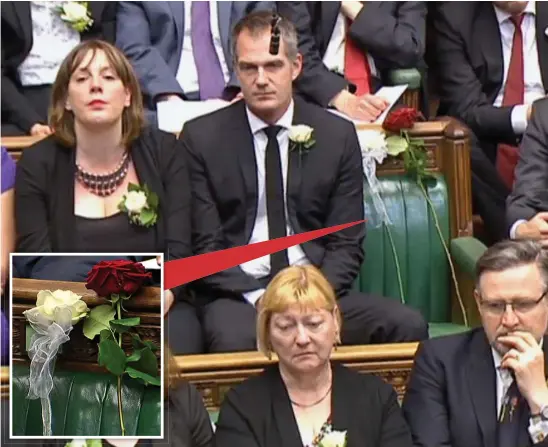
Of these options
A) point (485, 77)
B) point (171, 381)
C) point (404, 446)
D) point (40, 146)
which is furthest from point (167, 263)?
point (485, 77)

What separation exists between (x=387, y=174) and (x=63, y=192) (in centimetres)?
46

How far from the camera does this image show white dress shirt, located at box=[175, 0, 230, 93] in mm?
1737

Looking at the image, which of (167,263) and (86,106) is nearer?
(167,263)

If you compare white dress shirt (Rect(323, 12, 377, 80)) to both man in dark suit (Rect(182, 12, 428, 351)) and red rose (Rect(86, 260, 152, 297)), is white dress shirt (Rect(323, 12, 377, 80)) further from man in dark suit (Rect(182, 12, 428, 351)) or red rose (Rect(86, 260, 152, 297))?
red rose (Rect(86, 260, 152, 297))

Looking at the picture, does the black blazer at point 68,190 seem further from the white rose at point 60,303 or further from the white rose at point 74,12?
the white rose at point 60,303

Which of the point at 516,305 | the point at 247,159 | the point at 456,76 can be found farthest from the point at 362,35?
the point at 516,305

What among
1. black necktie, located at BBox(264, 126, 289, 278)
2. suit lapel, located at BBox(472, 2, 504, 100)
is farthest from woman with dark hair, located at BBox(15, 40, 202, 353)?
suit lapel, located at BBox(472, 2, 504, 100)

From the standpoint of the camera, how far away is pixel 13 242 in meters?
1.32

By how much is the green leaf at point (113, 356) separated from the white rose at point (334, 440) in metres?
0.34

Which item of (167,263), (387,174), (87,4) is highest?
(87,4)

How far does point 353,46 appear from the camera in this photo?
1.78 meters

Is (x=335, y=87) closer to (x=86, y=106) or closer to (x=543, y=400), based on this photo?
(x=86, y=106)

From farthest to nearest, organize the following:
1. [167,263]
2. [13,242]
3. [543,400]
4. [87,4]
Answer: [87,4], [13,242], [543,400], [167,263]

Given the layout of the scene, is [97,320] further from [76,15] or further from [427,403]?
[76,15]
